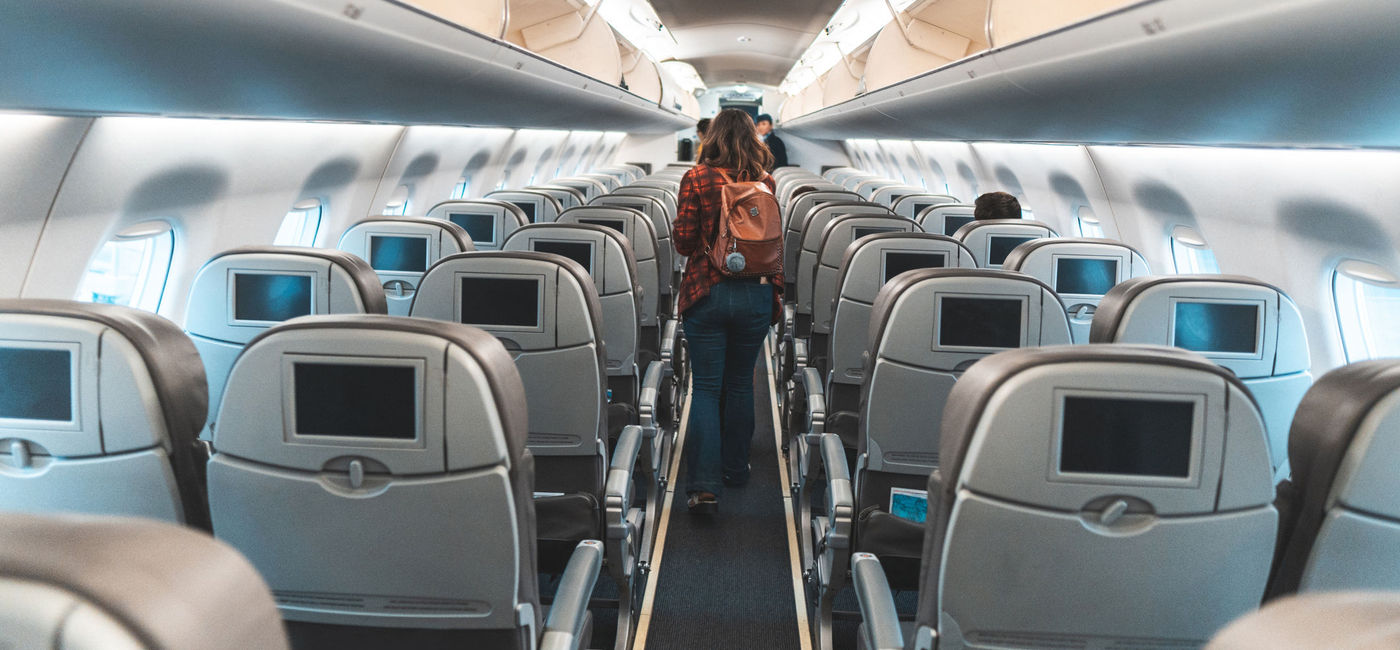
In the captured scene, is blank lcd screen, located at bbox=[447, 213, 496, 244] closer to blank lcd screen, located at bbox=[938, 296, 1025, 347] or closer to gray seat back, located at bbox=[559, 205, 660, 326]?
gray seat back, located at bbox=[559, 205, 660, 326]

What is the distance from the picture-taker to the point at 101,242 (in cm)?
444

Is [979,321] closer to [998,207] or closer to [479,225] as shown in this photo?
[998,207]

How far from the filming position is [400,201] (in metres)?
9.48

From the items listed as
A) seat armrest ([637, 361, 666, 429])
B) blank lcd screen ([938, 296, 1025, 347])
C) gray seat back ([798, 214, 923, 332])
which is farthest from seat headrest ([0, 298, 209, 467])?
gray seat back ([798, 214, 923, 332])

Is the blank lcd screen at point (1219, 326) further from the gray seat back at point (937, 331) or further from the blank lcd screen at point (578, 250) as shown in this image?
the blank lcd screen at point (578, 250)

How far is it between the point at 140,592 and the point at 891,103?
759 centimetres

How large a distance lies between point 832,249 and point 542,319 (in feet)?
9.99

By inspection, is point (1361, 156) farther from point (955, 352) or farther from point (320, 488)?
point (320, 488)

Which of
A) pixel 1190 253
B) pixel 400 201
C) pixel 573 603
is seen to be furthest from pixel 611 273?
pixel 400 201

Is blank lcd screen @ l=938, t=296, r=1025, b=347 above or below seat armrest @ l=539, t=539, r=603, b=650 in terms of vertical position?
above

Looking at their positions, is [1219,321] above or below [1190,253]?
below

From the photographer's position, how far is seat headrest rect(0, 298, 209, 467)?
6.26ft

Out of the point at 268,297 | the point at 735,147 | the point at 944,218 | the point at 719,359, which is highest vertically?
the point at 735,147

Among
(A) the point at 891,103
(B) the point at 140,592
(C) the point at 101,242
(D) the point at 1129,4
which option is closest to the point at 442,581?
(B) the point at 140,592
